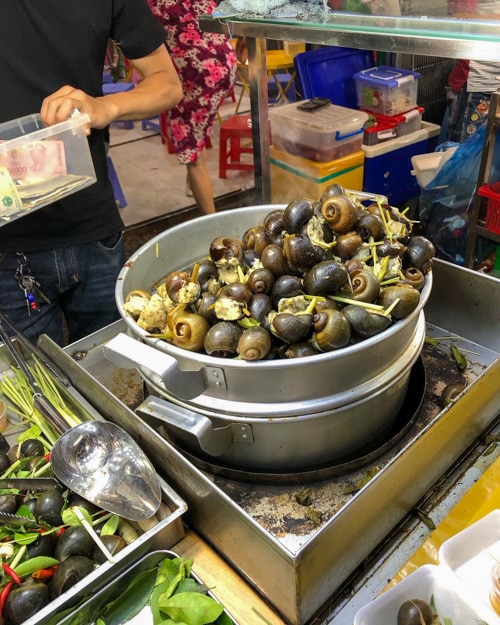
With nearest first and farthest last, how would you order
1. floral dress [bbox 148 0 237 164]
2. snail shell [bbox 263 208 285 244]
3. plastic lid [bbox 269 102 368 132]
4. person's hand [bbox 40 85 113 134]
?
snail shell [bbox 263 208 285 244]
person's hand [bbox 40 85 113 134]
plastic lid [bbox 269 102 368 132]
floral dress [bbox 148 0 237 164]

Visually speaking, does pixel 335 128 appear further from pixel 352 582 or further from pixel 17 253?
pixel 352 582

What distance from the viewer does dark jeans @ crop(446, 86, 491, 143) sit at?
3.50 m

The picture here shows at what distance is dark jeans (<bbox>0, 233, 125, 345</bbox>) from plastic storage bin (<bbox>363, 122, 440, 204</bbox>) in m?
2.17

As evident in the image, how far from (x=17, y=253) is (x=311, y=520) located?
120 centimetres

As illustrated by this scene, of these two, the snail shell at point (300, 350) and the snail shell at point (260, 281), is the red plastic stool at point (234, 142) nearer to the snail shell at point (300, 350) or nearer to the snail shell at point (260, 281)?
the snail shell at point (260, 281)

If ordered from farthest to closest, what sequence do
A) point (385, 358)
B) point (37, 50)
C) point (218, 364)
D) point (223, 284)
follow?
1. point (37, 50)
2. point (223, 284)
3. point (385, 358)
4. point (218, 364)

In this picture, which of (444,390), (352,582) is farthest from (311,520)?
(444,390)

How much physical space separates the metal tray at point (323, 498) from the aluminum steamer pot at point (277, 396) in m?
0.06

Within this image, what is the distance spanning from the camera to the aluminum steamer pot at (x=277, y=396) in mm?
917

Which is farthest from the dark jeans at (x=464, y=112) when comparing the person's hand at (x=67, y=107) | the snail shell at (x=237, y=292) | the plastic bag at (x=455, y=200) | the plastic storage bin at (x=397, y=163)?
the snail shell at (x=237, y=292)

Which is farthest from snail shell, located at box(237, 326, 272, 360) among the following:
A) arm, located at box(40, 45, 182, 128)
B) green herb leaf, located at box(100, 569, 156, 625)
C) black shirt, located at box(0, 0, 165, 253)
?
black shirt, located at box(0, 0, 165, 253)

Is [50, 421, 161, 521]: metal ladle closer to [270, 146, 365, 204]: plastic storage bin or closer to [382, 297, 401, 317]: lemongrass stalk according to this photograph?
[382, 297, 401, 317]: lemongrass stalk

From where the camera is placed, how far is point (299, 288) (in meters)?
1.04

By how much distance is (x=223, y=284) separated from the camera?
113cm
